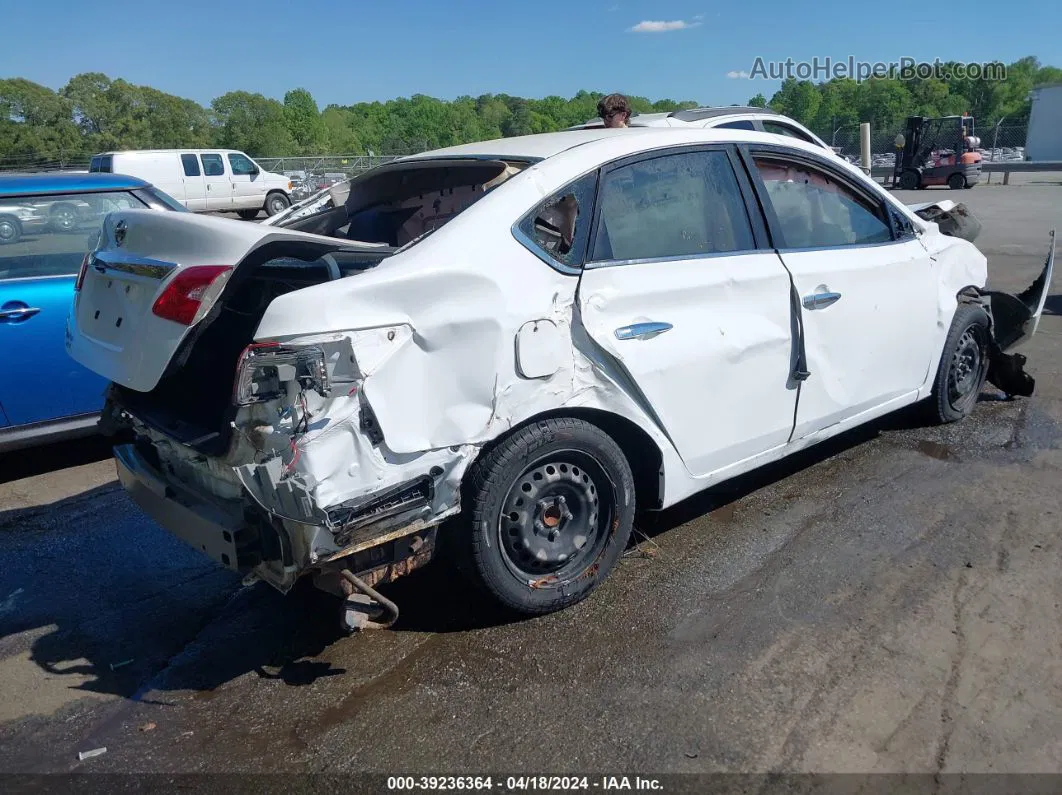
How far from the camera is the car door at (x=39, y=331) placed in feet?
15.8

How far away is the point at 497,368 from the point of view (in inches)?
117

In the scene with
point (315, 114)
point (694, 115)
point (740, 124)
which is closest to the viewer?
point (740, 124)

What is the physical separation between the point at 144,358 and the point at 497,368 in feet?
4.27

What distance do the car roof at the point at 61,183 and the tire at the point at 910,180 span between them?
29797 mm

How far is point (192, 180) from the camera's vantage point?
2645cm

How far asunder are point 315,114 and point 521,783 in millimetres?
115717

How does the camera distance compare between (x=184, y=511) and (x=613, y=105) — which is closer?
(x=184, y=511)

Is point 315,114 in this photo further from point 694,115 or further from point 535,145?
point 535,145

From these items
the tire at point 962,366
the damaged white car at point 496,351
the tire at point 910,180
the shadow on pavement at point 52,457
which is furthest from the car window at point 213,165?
the tire at point 962,366

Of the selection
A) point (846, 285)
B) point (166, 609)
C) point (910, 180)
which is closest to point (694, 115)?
point (846, 285)

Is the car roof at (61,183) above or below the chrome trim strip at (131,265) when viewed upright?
above

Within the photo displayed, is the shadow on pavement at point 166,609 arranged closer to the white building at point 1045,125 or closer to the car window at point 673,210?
the car window at point 673,210

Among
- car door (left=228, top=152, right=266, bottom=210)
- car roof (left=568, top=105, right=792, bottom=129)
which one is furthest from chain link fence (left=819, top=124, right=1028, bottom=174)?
car roof (left=568, top=105, right=792, bottom=129)

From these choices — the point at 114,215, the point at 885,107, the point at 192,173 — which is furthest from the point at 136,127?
the point at 114,215
